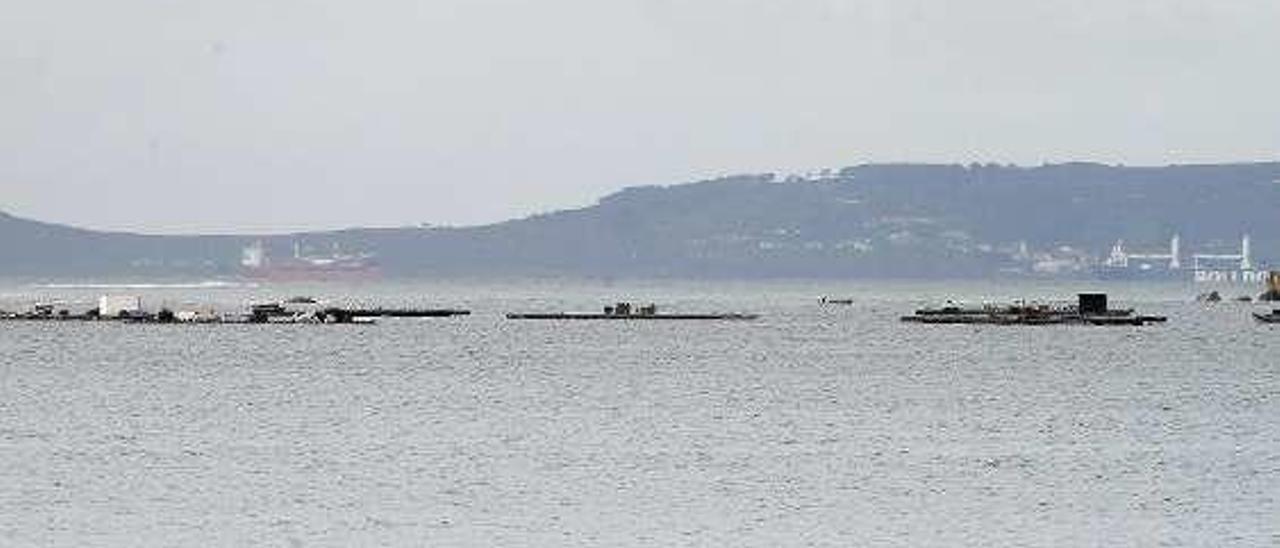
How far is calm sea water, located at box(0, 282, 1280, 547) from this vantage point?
212 feet

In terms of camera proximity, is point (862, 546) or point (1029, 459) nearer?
point (862, 546)

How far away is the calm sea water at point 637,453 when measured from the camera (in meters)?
64.7

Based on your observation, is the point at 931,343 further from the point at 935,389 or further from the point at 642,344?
the point at 935,389

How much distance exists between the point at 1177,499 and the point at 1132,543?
31.0ft

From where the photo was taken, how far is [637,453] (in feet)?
285

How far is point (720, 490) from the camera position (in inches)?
2881

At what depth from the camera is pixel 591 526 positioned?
65000 millimetres

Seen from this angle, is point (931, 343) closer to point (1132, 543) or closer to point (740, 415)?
point (740, 415)

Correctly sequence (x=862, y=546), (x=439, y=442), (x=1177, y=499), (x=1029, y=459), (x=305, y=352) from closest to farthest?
(x=862, y=546)
(x=1177, y=499)
(x=1029, y=459)
(x=439, y=442)
(x=305, y=352)

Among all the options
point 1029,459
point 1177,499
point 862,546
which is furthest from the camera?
point 1029,459

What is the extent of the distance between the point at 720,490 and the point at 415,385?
2258 inches

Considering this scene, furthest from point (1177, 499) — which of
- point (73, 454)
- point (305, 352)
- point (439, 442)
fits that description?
point (305, 352)

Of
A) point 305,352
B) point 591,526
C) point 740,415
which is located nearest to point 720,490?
point 591,526

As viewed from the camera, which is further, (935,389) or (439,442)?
(935,389)
